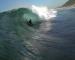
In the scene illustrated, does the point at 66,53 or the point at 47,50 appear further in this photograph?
the point at 47,50

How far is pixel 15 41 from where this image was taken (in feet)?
77.5

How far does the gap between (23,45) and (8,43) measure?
4.26ft

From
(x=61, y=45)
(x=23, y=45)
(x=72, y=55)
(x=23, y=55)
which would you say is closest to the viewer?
(x=72, y=55)

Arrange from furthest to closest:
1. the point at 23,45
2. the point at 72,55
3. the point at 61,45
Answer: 1. the point at 23,45
2. the point at 61,45
3. the point at 72,55

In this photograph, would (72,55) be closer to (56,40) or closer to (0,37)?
(56,40)

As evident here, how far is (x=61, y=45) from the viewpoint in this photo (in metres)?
20.9

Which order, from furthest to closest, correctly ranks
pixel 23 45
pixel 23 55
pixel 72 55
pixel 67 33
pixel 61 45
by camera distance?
pixel 67 33
pixel 23 45
pixel 61 45
pixel 23 55
pixel 72 55

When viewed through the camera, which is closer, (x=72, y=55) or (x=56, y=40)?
(x=72, y=55)

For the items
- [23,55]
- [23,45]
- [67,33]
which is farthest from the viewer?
[67,33]

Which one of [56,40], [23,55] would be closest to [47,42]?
[56,40]

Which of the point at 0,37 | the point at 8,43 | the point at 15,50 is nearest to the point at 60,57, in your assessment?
the point at 15,50

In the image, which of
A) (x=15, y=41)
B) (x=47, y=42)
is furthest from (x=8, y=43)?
(x=47, y=42)

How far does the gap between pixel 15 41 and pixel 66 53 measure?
6.22m

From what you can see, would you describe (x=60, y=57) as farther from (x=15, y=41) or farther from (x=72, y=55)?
(x=15, y=41)
